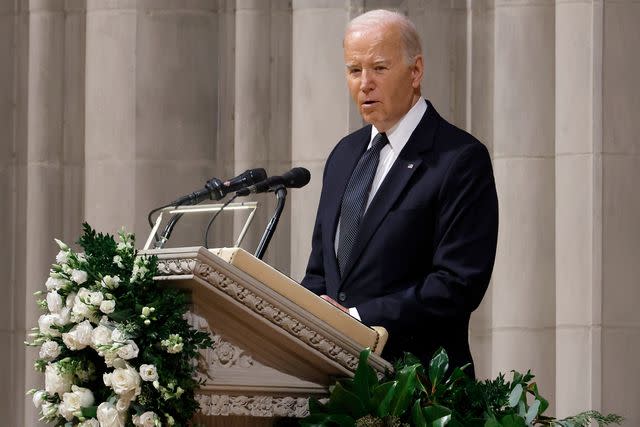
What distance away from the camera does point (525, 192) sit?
7312mm

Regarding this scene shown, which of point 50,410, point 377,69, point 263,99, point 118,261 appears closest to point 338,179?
point 377,69

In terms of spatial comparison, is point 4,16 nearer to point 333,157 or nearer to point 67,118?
point 67,118

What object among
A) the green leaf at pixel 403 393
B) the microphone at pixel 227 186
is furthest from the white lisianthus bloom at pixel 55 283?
the green leaf at pixel 403 393

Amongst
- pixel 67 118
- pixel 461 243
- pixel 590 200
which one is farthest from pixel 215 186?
pixel 67 118

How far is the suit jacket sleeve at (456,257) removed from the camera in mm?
4234

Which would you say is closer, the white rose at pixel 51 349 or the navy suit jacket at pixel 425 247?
the white rose at pixel 51 349

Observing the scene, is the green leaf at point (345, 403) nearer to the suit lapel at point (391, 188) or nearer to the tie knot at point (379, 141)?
the suit lapel at point (391, 188)

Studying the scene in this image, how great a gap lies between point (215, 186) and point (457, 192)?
0.71m

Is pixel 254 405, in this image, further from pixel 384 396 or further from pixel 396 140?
pixel 396 140

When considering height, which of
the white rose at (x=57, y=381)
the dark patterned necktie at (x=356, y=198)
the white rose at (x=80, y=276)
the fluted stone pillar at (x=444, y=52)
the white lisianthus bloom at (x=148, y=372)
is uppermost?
the fluted stone pillar at (x=444, y=52)

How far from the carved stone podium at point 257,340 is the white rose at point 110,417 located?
201 millimetres

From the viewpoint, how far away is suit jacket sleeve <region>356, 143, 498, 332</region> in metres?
4.23

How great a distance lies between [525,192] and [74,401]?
3.83 metres
